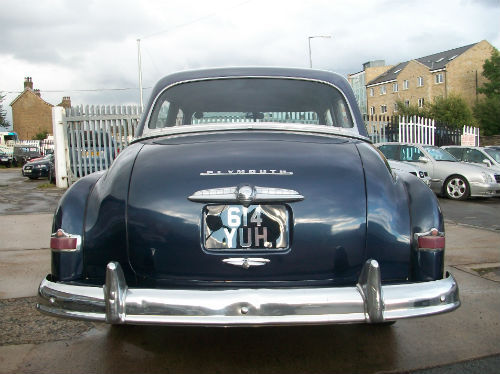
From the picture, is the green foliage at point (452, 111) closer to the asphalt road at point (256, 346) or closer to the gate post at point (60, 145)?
the gate post at point (60, 145)

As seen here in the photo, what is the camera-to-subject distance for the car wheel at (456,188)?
38.4ft

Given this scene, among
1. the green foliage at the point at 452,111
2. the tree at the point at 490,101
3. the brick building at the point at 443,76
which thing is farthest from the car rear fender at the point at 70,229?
the brick building at the point at 443,76

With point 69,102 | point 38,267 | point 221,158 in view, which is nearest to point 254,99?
point 221,158

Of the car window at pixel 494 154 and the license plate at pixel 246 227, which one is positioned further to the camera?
the car window at pixel 494 154

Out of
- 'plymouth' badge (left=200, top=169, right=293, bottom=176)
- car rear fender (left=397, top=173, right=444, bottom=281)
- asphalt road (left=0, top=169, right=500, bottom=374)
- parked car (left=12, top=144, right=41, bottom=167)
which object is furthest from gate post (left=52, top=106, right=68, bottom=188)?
parked car (left=12, top=144, right=41, bottom=167)

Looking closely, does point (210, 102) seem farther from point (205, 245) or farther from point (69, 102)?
point (69, 102)

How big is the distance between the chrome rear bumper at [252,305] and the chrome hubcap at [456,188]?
34.5 ft

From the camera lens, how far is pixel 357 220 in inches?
92.8

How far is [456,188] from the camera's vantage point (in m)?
11.8

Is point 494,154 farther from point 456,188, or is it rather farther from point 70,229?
point 70,229

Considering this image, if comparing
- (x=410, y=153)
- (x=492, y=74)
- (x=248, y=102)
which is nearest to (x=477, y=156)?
(x=410, y=153)

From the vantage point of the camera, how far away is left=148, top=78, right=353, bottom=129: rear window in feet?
11.2

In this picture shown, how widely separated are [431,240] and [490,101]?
53.7 meters

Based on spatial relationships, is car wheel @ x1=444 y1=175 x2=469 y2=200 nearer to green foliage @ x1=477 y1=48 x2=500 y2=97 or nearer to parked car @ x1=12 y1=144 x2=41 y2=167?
parked car @ x1=12 y1=144 x2=41 y2=167
